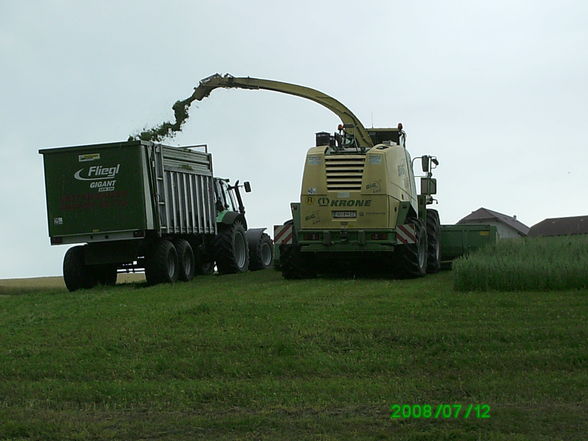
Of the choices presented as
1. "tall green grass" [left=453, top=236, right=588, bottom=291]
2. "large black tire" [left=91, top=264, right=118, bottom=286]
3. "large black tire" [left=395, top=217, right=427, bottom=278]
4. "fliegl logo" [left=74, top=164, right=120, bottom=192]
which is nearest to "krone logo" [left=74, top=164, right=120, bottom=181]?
"fliegl logo" [left=74, top=164, right=120, bottom=192]

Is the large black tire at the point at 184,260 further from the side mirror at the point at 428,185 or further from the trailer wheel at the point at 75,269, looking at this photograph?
the side mirror at the point at 428,185

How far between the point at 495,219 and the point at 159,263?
56.6 meters

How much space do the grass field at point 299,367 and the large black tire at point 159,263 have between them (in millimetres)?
5317

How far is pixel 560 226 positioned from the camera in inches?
2842

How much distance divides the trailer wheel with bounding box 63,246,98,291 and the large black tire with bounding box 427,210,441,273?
8.22 metres

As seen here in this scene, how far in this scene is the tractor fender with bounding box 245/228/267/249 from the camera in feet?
94.1

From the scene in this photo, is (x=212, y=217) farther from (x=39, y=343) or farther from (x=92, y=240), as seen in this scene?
(x=39, y=343)

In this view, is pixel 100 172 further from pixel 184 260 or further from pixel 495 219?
pixel 495 219

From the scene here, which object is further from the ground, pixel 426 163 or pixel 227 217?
pixel 426 163

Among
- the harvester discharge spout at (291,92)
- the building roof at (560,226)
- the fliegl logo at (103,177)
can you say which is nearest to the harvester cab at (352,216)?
the harvester discharge spout at (291,92)

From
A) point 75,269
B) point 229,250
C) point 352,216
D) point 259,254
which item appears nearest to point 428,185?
point 352,216

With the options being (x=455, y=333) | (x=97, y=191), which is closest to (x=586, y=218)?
(x=97, y=191)

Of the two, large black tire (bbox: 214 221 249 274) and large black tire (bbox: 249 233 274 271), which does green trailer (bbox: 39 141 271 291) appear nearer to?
large black tire (bbox: 214 221 249 274)

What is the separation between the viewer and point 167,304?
51.9 ft
